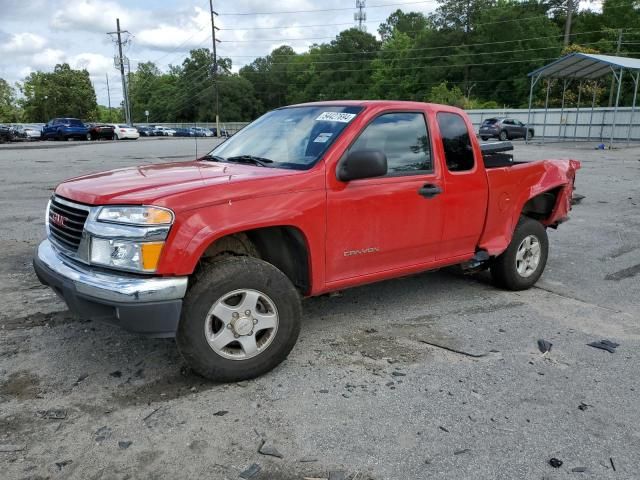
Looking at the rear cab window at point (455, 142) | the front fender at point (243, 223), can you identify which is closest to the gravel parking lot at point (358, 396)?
the front fender at point (243, 223)

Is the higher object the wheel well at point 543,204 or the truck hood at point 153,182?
the truck hood at point 153,182

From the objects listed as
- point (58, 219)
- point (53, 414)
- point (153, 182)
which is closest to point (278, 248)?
point (153, 182)

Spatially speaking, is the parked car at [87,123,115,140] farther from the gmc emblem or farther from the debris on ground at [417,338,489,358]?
the debris on ground at [417,338,489,358]

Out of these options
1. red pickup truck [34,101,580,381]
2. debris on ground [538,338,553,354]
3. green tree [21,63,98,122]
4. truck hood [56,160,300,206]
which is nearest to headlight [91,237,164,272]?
red pickup truck [34,101,580,381]

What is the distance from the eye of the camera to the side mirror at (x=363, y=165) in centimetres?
360

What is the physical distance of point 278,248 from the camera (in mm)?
3750

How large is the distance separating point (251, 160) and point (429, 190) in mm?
1418

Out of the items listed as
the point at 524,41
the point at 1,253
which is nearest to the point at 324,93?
the point at 524,41

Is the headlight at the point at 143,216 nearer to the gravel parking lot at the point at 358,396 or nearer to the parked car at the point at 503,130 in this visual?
the gravel parking lot at the point at 358,396

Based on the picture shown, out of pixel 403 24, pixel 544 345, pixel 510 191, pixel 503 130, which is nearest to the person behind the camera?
pixel 544 345

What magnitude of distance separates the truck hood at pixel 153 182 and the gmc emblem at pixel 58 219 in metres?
0.14

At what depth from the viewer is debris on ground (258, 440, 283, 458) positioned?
2.73 meters

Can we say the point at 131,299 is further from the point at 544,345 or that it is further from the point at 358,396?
the point at 544,345

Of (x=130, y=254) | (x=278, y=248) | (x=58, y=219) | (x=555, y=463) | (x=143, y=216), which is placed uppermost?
(x=143, y=216)
